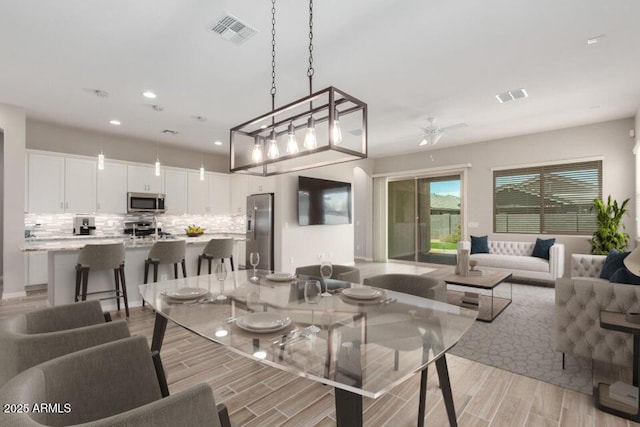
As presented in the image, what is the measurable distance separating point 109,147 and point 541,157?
8.62 meters

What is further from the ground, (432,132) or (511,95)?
(511,95)

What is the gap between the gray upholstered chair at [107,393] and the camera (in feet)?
2.50

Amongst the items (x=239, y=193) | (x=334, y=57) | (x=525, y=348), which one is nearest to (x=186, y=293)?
(x=334, y=57)

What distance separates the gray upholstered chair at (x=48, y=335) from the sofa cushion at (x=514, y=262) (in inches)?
207

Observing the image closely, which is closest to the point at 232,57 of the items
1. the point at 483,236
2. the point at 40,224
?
the point at 40,224

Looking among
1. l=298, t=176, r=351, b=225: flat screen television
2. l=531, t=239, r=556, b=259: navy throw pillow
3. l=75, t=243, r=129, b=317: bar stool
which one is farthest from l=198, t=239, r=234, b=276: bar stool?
l=531, t=239, r=556, b=259: navy throw pillow

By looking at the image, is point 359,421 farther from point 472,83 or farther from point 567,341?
point 472,83

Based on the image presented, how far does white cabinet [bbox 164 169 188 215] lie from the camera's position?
265 inches

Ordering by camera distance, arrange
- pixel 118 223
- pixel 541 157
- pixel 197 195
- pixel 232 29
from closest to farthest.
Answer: pixel 232 29, pixel 541 157, pixel 118 223, pixel 197 195

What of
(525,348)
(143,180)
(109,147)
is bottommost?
(525,348)

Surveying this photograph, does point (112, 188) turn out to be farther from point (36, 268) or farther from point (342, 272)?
point (342, 272)

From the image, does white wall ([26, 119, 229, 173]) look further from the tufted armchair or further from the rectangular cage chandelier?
the tufted armchair

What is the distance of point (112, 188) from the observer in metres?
5.99

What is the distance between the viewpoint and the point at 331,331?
137cm
